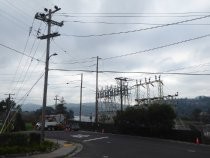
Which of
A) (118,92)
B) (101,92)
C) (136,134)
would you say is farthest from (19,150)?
(101,92)

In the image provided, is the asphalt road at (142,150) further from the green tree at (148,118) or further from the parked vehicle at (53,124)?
the parked vehicle at (53,124)

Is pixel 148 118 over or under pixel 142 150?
over

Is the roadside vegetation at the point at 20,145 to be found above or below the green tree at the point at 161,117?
below

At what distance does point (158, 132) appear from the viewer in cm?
5191

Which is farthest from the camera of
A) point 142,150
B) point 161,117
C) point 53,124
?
point 53,124

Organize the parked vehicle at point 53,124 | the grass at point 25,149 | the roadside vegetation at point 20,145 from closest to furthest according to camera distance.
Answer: the grass at point 25,149 → the roadside vegetation at point 20,145 → the parked vehicle at point 53,124

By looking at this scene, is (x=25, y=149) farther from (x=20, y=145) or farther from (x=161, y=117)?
(x=161, y=117)

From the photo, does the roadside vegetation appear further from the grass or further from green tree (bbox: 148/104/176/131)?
green tree (bbox: 148/104/176/131)

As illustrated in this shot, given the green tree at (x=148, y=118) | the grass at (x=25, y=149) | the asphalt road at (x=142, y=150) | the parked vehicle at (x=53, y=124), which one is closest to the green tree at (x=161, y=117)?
the green tree at (x=148, y=118)

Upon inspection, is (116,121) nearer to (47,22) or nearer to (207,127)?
(207,127)

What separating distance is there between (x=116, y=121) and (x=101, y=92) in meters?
28.2

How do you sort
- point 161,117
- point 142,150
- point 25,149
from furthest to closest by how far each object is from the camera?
point 161,117 < point 142,150 < point 25,149

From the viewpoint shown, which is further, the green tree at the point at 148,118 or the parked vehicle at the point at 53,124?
the parked vehicle at the point at 53,124

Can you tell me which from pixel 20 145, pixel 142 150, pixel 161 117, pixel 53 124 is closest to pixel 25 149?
pixel 20 145
